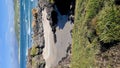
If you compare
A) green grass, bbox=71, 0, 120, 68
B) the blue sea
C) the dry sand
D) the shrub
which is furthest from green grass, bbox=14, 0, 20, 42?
the shrub

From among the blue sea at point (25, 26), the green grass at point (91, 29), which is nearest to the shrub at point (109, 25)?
the green grass at point (91, 29)

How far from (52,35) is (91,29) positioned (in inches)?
209

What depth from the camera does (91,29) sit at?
11.2m

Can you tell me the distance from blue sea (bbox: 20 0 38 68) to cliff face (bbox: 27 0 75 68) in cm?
303

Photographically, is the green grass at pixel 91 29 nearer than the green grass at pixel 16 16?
Yes

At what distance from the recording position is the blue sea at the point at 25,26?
2098 centimetres

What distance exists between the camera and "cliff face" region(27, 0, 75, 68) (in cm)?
1533

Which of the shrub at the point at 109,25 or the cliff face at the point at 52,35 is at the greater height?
the shrub at the point at 109,25

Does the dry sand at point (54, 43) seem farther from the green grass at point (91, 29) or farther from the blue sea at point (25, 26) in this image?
the blue sea at point (25, 26)

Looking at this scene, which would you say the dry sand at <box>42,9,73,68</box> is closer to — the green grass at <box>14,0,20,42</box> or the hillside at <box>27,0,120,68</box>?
the hillside at <box>27,0,120,68</box>

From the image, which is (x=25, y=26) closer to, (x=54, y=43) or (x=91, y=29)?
(x=54, y=43)

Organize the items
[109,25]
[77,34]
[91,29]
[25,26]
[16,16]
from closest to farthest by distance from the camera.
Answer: [109,25], [91,29], [77,34], [25,26], [16,16]

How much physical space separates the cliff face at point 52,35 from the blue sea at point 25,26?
3.03 metres

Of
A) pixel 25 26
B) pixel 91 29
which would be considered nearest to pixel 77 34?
pixel 91 29
